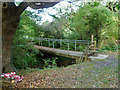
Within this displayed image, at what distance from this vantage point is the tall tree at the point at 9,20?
3.06 meters

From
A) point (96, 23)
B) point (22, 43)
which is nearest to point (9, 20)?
point (22, 43)

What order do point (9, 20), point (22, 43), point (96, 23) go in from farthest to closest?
point (96, 23) → point (22, 43) → point (9, 20)

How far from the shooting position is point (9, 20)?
3.26 metres

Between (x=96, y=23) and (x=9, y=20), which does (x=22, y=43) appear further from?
(x=96, y=23)

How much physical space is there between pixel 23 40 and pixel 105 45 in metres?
7.45

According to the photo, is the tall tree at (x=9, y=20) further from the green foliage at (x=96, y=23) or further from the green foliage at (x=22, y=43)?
the green foliage at (x=96, y=23)

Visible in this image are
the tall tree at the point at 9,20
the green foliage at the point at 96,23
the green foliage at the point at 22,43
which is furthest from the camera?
the green foliage at the point at 96,23

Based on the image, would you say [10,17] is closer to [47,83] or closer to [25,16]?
[25,16]

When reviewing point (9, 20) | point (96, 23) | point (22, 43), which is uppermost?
point (96, 23)

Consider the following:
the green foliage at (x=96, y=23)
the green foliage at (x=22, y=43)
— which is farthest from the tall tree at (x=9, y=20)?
the green foliage at (x=96, y=23)

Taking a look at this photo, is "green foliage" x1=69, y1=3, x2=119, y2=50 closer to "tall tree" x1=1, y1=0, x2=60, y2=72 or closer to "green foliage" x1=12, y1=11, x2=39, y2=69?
"green foliage" x1=12, y1=11, x2=39, y2=69

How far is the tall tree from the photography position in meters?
3.06

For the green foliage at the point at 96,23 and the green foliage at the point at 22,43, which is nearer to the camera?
the green foliage at the point at 22,43

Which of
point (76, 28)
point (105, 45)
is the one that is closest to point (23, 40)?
point (76, 28)
